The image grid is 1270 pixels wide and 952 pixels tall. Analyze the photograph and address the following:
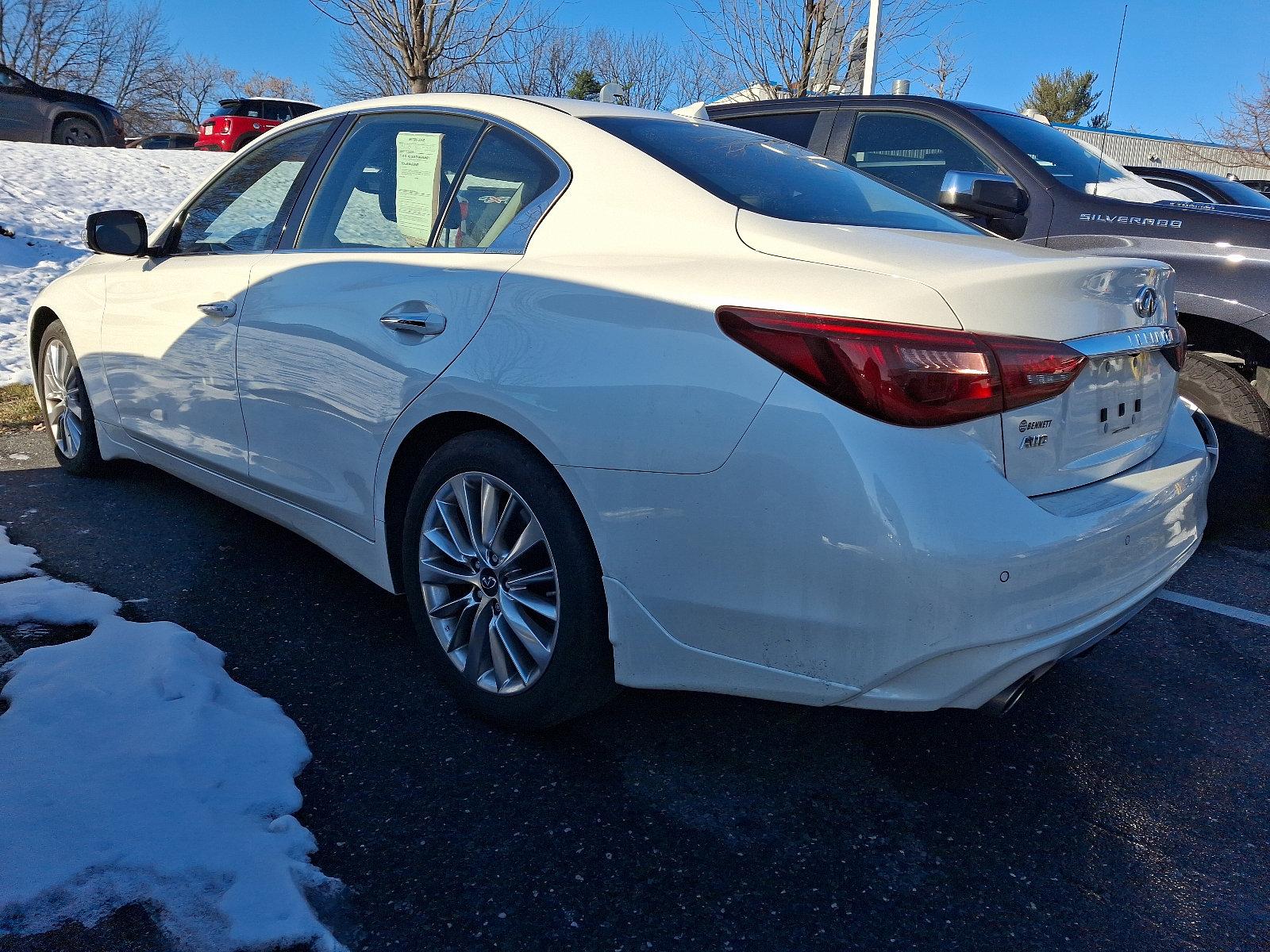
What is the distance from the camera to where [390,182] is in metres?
3.03

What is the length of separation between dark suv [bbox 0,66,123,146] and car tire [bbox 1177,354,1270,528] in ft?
58.7

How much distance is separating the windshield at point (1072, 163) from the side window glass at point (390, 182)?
2.90 metres

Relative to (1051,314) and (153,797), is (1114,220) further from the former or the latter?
(153,797)

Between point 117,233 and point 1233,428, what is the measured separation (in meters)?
4.41

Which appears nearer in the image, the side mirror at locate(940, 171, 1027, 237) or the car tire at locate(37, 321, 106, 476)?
the side mirror at locate(940, 171, 1027, 237)

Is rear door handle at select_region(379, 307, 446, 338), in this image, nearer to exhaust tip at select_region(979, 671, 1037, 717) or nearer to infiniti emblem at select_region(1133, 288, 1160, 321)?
exhaust tip at select_region(979, 671, 1037, 717)

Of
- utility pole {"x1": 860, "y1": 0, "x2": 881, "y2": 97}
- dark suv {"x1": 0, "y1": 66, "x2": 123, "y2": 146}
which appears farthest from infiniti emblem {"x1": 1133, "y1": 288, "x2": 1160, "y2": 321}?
dark suv {"x1": 0, "y1": 66, "x2": 123, "y2": 146}

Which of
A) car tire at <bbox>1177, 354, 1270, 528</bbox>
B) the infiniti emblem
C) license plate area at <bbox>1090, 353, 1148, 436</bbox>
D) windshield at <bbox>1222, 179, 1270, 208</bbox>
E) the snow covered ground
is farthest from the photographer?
the snow covered ground

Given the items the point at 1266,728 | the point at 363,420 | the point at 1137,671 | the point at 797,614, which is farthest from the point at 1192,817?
the point at 363,420

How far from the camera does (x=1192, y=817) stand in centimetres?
234

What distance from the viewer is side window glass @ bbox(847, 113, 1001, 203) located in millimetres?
4770

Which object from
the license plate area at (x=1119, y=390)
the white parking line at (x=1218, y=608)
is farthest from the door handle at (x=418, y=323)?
the white parking line at (x=1218, y=608)

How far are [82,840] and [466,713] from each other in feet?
3.00

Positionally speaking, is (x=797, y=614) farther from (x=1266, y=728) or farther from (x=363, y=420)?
(x=1266, y=728)
